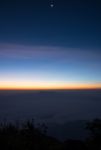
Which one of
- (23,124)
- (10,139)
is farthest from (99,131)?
(10,139)

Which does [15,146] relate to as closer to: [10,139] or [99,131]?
[10,139]

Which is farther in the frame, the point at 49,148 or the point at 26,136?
Answer: the point at 26,136

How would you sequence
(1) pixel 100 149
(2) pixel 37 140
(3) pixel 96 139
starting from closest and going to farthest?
(1) pixel 100 149
(2) pixel 37 140
(3) pixel 96 139

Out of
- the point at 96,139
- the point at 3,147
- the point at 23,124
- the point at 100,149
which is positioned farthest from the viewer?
Answer: the point at 23,124

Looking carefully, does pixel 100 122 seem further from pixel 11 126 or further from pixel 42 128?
pixel 11 126

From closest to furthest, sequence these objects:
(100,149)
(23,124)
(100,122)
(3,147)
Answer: (3,147)
(100,149)
(23,124)
(100,122)

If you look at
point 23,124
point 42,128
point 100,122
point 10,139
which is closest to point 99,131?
point 100,122
